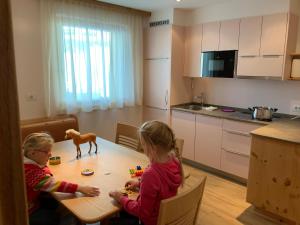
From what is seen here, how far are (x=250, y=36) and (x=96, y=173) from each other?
102 inches

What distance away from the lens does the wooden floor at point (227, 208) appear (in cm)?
244

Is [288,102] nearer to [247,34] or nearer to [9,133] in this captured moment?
[247,34]

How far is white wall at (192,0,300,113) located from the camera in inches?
121

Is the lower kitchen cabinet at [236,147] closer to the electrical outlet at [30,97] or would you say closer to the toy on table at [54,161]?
the toy on table at [54,161]

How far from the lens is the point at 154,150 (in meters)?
1.33

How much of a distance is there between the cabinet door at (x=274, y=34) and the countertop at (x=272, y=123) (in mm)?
823

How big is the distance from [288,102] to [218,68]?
1.00m

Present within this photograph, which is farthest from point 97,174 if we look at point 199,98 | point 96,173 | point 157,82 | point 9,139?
point 199,98

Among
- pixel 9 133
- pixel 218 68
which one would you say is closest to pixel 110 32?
pixel 218 68

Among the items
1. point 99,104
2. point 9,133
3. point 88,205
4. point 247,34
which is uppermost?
point 247,34

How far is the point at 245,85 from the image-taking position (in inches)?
141

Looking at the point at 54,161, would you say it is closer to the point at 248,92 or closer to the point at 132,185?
the point at 132,185

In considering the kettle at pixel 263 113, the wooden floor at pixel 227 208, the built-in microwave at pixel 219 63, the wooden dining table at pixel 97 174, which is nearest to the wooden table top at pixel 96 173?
the wooden dining table at pixel 97 174

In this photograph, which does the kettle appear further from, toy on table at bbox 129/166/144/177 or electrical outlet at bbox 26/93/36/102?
electrical outlet at bbox 26/93/36/102
